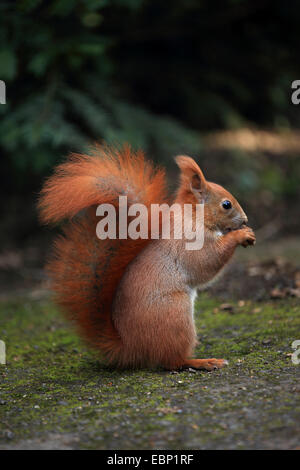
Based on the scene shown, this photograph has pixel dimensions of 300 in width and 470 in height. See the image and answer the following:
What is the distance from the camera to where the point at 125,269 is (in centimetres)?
271

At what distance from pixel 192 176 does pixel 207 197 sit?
4.9 inches

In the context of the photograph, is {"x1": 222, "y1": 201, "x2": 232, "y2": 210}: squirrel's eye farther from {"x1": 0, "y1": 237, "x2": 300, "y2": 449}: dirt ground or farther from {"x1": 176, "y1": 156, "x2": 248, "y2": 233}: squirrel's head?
{"x1": 0, "y1": 237, "x2": 300, "y2": 449}: dirt ground

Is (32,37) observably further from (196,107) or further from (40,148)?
(196,107)

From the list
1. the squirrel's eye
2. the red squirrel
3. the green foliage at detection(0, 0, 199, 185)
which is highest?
the green foliage at detection(0, 0, 199, 185)

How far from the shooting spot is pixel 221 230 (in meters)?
2.91

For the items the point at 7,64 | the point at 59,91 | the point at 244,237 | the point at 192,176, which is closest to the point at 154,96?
the point at 59,91

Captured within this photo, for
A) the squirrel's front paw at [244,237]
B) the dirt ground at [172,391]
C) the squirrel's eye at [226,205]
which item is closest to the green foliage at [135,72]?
the dirt ground at [172,391]

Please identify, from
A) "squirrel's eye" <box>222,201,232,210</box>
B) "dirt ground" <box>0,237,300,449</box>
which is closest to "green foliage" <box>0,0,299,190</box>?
"dirt ground" <box>0,237,300,449</box>

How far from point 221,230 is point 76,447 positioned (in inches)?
53.1

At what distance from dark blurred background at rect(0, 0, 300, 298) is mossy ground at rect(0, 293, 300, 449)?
6.29 feet

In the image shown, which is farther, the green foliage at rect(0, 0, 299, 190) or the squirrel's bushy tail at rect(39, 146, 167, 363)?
the green foliage at rect(0, 0, 299, 190)

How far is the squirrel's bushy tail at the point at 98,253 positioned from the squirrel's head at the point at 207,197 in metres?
0.20

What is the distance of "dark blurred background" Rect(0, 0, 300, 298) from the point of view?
4859mm

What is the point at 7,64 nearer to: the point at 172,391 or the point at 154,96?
the point at 154,96
